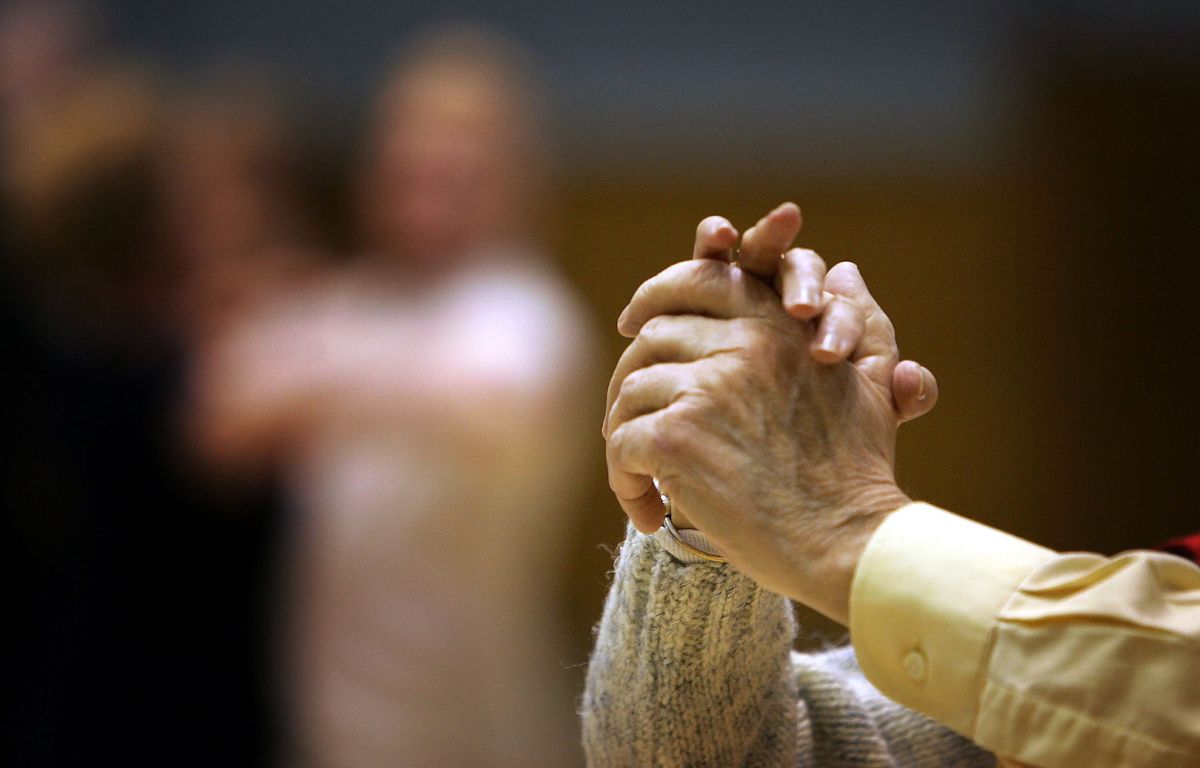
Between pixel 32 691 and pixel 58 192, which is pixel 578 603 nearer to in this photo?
pixel 32 691

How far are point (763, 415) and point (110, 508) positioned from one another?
1.27 m

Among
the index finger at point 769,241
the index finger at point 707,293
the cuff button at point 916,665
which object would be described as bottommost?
the cuff button at point 916,665

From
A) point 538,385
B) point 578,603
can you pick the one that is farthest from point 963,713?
point 538,385

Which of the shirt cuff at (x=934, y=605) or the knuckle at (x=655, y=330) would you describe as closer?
the shirt cuff at (x=934, y=605)

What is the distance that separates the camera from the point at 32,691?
1.81m

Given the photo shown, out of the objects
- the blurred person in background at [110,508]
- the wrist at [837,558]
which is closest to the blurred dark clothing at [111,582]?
the blurred person in background at [110,508]

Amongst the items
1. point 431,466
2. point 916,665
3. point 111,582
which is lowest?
point 111,582

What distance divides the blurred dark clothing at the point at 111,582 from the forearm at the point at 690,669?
3.33 feet

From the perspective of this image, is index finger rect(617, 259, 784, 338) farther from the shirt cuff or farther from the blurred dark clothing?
the blurred dark clothing

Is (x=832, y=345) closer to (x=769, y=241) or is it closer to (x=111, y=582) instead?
(x=769, y=241)

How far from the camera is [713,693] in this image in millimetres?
887

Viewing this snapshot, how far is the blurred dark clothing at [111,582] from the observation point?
5.83ft

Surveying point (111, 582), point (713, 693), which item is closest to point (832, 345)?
point (713, 693)

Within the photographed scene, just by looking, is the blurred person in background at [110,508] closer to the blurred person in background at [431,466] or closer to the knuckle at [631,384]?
the blurred person in background at [431,466]
